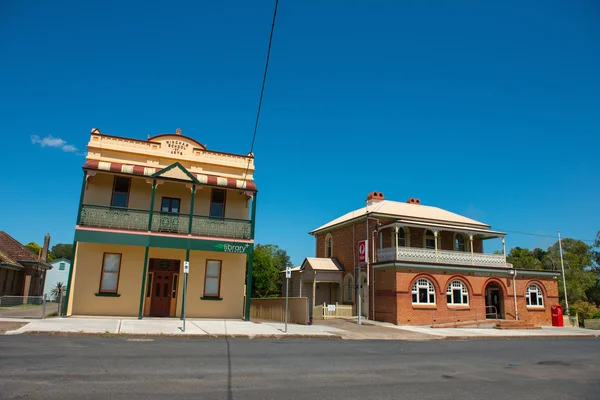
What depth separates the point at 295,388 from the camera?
23.7 feet

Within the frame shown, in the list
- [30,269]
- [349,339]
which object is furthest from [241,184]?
[30,269]

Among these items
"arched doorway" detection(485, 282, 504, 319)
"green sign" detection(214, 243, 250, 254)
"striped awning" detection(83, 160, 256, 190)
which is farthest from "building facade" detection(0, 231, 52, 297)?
"arched doorway" detection(485, 282, 504, 319)

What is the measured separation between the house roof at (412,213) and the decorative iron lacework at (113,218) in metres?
14.4

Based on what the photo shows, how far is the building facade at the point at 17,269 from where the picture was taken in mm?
33612

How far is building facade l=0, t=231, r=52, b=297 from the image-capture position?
33.6 meters

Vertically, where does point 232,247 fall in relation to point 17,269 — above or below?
above

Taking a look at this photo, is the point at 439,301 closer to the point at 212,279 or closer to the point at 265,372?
the point at 212,279

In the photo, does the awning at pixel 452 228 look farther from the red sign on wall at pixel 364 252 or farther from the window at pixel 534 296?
the window at pixel 534 296

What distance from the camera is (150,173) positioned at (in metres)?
20.3

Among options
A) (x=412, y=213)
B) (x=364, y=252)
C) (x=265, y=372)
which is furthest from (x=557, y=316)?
(x=265, y=372)

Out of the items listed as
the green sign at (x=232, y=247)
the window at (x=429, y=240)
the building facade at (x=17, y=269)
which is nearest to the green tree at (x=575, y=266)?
the window at (x=429, y=240)

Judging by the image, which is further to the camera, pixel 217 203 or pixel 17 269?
pixel 17 269

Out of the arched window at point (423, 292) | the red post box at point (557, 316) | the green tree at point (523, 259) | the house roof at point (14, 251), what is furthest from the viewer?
the green tree at point (523, 259)

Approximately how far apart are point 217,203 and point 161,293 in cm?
514
